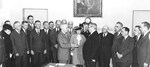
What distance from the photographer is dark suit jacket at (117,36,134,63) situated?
5680 mm

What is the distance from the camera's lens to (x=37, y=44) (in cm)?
687

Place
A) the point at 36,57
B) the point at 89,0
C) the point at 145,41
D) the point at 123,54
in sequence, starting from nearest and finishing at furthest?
1. the point at 145,41
2. the point at 123,54
3. the point at 36,57
4. the point at 89,0

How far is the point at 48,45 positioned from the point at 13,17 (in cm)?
281

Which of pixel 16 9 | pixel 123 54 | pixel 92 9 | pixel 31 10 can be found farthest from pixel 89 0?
pixel 123 54

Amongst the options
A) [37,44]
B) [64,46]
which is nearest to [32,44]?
[37,44]

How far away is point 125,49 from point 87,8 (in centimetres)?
382

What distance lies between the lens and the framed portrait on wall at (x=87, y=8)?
9078 millimetres

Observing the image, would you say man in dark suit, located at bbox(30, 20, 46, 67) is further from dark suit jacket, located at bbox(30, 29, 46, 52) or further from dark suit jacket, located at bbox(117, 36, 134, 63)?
dark suit jacket, located at bbox(117, 36, 134, 63)

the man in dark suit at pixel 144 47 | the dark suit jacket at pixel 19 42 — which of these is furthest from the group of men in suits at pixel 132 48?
the dark suit jacket at pixel 19 42

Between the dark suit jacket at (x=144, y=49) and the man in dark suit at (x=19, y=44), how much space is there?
3261 mm

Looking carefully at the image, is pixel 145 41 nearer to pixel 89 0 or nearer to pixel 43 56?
pixel 43 56

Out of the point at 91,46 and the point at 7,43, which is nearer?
the point at 91,46

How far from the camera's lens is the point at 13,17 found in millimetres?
9328

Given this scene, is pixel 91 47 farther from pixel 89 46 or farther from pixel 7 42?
pixel 7 42
